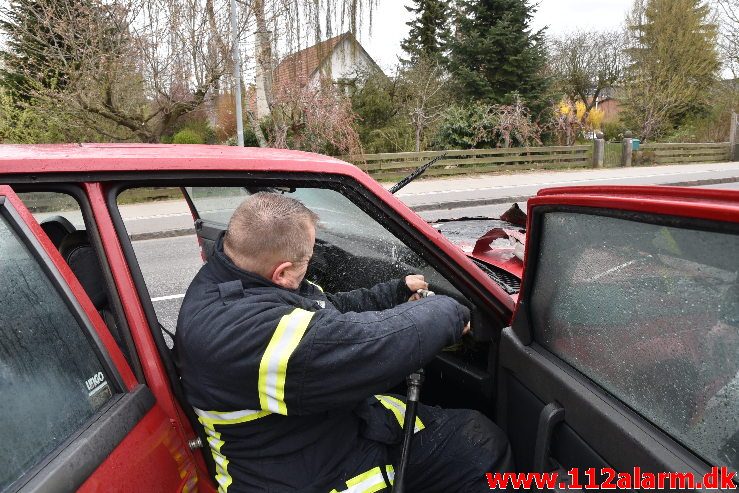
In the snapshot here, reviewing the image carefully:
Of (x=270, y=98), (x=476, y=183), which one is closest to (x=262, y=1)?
(x=270, y=98)

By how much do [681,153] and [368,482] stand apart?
21671mm

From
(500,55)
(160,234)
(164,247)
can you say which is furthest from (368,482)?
(500,55)

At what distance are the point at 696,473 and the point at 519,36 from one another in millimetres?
19813

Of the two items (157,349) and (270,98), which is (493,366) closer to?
(157,349)

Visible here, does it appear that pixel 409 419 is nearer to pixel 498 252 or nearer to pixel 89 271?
pixel 89 271

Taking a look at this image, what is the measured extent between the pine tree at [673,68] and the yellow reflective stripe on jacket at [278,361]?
23.9 metres

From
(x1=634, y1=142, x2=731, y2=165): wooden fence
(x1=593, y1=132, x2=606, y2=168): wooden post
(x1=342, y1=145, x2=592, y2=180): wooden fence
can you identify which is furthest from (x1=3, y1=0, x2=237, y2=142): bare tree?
(x1=634, y1=142, x2=731, y2=165): wooden fence

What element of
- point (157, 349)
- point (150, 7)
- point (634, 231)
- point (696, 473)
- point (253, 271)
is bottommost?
point (696, 473)

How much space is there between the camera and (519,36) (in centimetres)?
1847

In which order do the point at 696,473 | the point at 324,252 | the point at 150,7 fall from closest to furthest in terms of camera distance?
1. the point at 696,473
2. the point at 324,252
3. the point at 150,7

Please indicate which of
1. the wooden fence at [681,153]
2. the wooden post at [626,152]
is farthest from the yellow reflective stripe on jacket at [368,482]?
the wooden fence at [681,153]

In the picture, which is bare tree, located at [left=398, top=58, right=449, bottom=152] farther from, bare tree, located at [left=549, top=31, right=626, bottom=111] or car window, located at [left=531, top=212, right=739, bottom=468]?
car window, located at [left=531, top=212, right=739, bottom=468]

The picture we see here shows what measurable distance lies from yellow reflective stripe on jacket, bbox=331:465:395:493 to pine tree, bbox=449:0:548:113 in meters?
18.3

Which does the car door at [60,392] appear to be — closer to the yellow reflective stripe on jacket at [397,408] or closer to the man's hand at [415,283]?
the yellow reflective stripe on jacket at [397,408]
